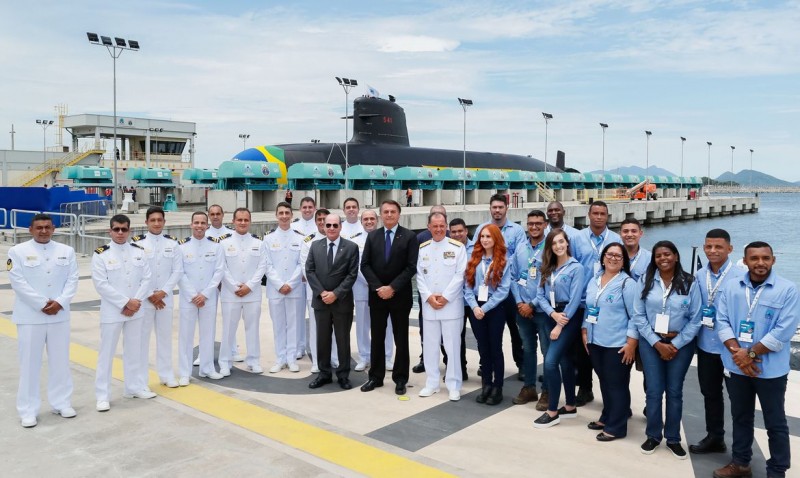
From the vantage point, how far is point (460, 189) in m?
46.6

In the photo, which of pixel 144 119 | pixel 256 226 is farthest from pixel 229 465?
pixel 144 119

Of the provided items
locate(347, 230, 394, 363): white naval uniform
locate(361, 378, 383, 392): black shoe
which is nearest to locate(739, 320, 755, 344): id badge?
locate(361, 378, 383, 392): black shoe

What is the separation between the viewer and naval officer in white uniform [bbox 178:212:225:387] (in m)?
6.96

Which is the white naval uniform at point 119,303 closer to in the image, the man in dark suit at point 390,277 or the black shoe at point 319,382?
the black shoe at point 319,382

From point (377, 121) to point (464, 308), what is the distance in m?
39.4

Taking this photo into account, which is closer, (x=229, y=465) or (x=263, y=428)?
(x=229, y=465)

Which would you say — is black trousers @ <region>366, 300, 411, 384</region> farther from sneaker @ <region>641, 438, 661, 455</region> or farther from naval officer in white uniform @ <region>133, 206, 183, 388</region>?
sneaker @ <region>641, 438, 661, 455</region>

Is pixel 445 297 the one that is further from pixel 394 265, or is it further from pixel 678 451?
pixel 678 451

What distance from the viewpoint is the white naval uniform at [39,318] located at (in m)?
5.66

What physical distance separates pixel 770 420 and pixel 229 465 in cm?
402

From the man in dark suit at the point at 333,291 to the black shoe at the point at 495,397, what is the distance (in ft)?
5.15

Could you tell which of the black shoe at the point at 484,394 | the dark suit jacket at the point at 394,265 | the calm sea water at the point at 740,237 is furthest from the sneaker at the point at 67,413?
the calm sea water at the point at 740,237

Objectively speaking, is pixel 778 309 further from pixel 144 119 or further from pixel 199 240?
pixel 144 119

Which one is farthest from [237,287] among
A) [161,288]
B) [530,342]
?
[530,342]
